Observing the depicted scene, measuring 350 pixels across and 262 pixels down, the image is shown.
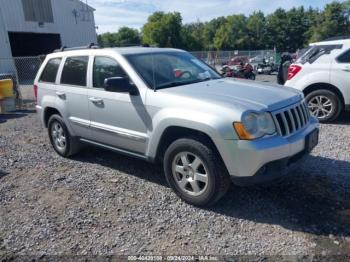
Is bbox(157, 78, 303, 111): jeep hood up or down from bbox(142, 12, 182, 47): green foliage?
down

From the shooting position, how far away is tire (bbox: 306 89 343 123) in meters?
7.18

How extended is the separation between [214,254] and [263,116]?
1411 millimetres

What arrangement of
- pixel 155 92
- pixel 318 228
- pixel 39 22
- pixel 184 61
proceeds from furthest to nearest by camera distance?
pixel 39 22 < pixel 184 61 < pixel 155 92 < pixel 318 228

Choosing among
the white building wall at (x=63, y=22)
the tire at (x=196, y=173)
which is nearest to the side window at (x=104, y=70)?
the tire at (x=196, y=173)

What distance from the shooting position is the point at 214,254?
10.3 ft

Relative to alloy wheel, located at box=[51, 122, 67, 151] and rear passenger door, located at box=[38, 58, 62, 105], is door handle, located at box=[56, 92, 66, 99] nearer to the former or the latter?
rear passenger door, located at box=[38, 58, 62, 105]

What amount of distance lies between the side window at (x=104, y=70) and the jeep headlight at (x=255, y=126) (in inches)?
70.4

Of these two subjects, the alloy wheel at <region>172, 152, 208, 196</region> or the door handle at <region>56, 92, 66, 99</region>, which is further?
the door handle at <region>56, 92, 66, 99</region>

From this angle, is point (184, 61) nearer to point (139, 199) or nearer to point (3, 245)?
point (139, 199)

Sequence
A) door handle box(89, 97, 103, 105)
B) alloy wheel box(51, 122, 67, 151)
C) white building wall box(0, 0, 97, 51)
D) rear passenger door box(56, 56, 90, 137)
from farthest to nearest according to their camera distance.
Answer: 1. white building wall box(0, 0, 97, 51)
2. alloy wheel box(51, 122, 67, 151)
3. rear passenger door box(56, 56, 90, 137)
4. door handle box(89, 97, 103, 105)

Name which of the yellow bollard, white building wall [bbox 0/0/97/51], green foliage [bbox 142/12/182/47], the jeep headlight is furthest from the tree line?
the jeep headlight

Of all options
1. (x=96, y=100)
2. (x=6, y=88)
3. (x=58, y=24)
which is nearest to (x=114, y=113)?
(x=96, y=100)

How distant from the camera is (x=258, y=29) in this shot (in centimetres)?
8600

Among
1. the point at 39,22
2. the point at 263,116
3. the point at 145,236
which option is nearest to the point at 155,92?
the point at 263,116
